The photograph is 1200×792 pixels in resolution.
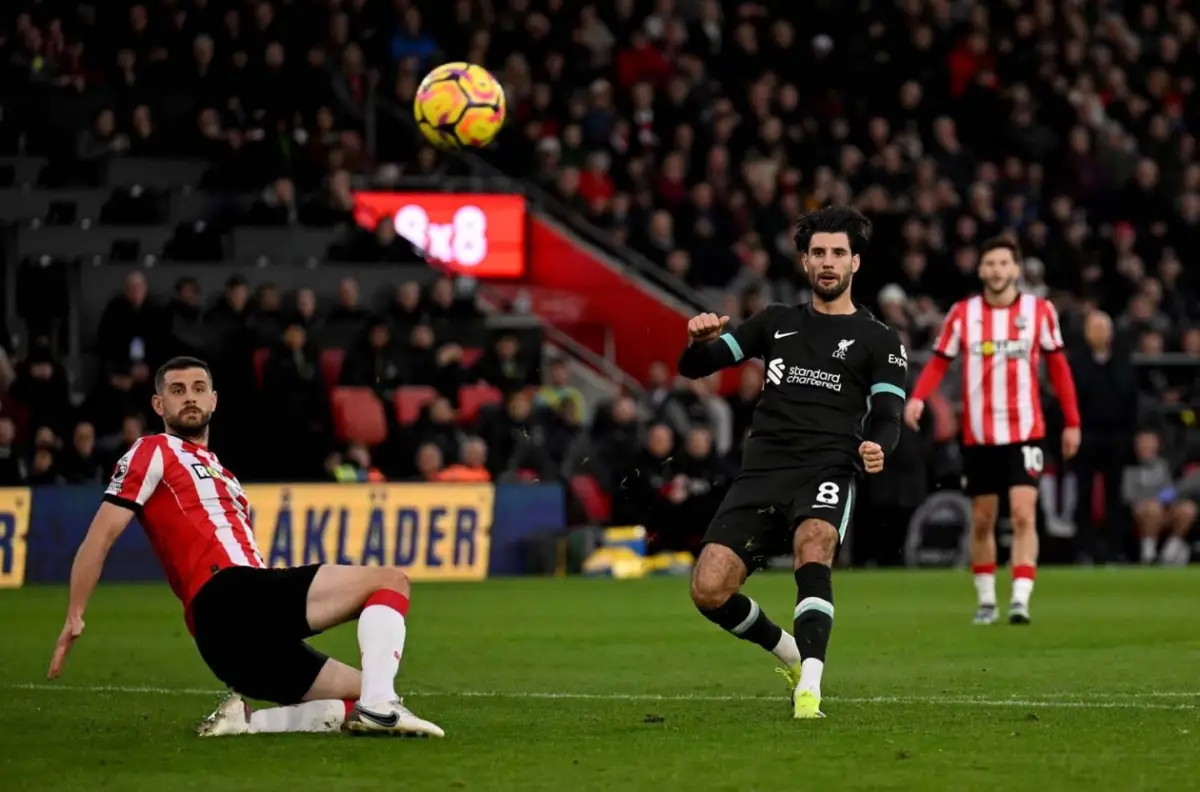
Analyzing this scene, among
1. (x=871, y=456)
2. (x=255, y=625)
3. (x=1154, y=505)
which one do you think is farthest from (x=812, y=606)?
(x=1154, y=505)

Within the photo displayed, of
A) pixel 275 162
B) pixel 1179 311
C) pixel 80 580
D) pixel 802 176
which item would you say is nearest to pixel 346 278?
pixel 275 162

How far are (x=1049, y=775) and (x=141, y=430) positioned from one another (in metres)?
13.0

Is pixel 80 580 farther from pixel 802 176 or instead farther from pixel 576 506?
pixel 802 176

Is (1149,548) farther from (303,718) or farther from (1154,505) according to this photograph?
(303,718)

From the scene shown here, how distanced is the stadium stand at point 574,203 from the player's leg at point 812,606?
359 inches

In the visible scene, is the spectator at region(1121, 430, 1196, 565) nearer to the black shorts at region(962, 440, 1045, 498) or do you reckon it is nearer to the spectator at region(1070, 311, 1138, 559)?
the spectator at region(1070, 311, 1138, 559)

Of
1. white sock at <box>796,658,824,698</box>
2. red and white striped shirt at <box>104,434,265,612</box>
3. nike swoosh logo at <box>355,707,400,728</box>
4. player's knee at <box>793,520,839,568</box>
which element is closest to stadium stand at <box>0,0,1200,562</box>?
player's knee at <box>793,520,839,568</box>

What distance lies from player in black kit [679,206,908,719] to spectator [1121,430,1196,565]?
12.7 meters

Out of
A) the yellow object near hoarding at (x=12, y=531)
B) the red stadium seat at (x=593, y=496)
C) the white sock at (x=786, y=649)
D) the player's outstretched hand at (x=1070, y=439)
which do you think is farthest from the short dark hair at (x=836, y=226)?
the red stadium seat at (x=593, y=496)

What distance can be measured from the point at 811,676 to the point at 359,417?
40.6ft

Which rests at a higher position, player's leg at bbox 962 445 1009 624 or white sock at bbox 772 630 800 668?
player's leg at bbox 962 445 1009 624

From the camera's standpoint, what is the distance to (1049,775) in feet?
21.0

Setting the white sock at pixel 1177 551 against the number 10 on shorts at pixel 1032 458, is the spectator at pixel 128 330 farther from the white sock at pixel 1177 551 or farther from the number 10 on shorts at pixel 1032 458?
the white sock at pixel 1177 551

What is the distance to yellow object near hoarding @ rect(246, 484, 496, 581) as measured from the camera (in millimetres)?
18047
